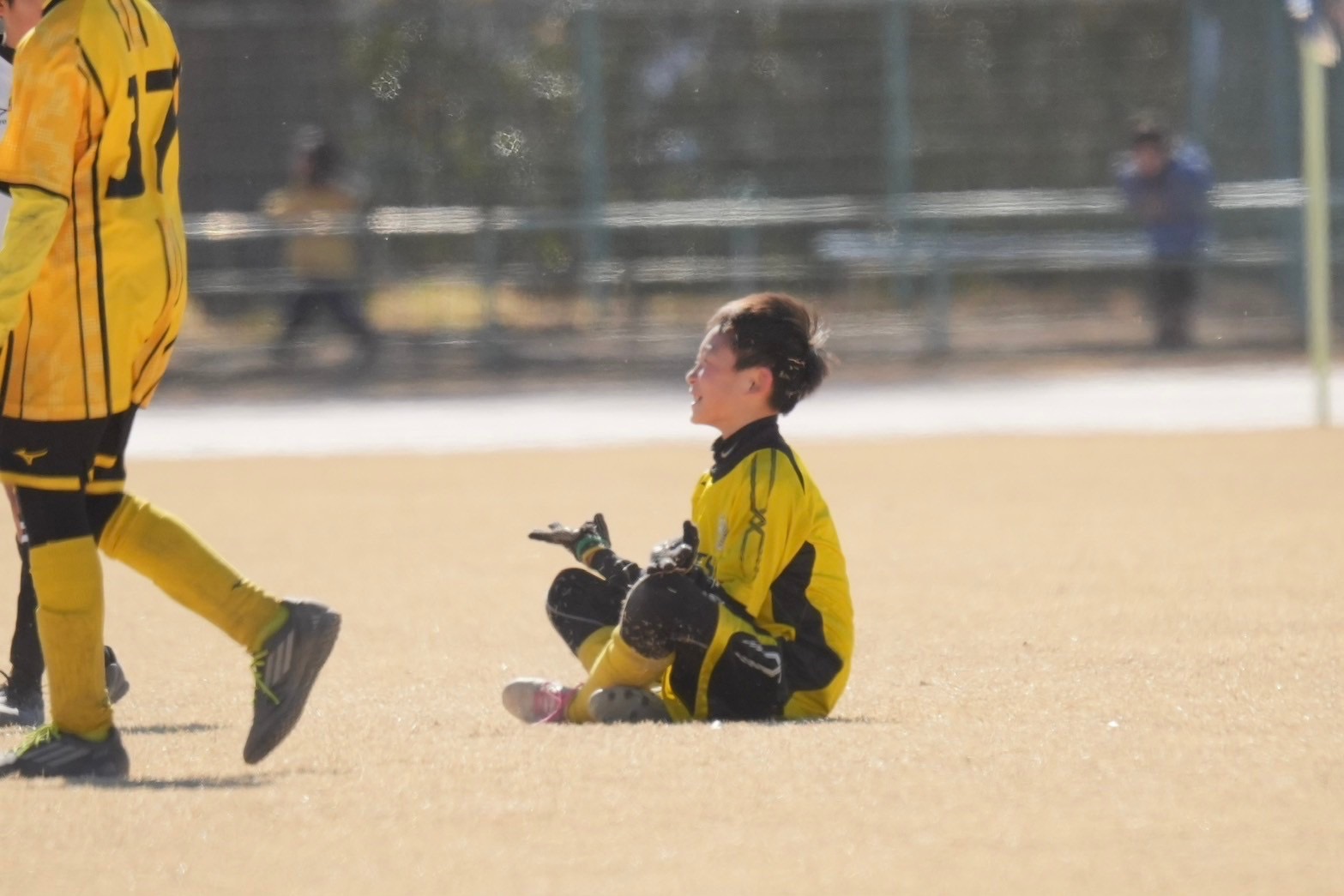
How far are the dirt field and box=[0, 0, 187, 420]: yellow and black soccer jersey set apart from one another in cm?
75

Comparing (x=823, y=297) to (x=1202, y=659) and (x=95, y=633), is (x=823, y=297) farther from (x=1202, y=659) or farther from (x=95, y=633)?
(x=95, y=633)

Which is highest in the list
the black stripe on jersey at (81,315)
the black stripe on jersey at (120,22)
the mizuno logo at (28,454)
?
the black stripe on jersey at (120,22)

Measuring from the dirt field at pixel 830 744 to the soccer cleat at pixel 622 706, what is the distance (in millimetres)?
174

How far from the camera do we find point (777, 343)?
15.5 ft

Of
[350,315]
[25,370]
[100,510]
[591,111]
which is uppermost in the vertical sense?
[591,111]

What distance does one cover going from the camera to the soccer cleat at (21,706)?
200 inches

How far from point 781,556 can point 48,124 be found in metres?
1.69

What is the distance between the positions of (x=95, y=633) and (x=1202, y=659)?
105 inches

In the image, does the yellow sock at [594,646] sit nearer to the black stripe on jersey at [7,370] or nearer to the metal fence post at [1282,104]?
the black stripe on jersey at [7,370]

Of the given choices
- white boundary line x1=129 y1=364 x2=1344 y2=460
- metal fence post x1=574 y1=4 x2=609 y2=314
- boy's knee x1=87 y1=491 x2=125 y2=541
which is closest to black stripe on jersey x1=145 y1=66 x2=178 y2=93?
boy's knee x1=87 y1=491 x2=125 y2=541

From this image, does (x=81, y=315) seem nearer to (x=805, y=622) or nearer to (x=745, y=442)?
(x=745, y=442)

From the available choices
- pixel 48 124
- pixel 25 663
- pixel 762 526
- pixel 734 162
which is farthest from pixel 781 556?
pixel 734 162

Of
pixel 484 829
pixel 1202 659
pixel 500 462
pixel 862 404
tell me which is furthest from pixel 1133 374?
pixel 484 829

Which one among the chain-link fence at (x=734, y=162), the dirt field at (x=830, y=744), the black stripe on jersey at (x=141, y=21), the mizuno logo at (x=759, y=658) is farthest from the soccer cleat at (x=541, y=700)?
the chain-link fence at (x=734, y=162)
